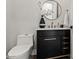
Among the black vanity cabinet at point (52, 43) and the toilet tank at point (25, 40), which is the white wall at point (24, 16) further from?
the black vanity cabinet at point (52, 43)

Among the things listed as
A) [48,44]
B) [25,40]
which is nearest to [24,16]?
[25,40]

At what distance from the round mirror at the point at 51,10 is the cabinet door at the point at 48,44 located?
0.70 metres

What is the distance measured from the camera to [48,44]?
9.54 feet

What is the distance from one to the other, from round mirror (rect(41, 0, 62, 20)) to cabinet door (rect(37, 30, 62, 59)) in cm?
70

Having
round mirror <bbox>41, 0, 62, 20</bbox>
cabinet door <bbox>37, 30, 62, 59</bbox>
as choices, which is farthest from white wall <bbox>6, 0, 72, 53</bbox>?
cabinet door <bbox>37, 30, 62, 59</bbox>

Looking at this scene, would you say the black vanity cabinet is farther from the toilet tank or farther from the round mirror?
the round mirror

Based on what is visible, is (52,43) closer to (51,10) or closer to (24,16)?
(51,10)

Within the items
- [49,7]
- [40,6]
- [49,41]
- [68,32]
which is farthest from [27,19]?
[68,32]

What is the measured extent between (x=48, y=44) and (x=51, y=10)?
3.66 feet

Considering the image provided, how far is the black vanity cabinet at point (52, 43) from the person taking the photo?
9.42 ft

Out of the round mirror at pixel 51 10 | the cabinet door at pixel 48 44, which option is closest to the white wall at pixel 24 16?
the round mirror at pixel 51 10

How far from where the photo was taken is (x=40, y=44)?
2875 millimetres

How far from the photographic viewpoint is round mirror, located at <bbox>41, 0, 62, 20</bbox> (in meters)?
3.40
